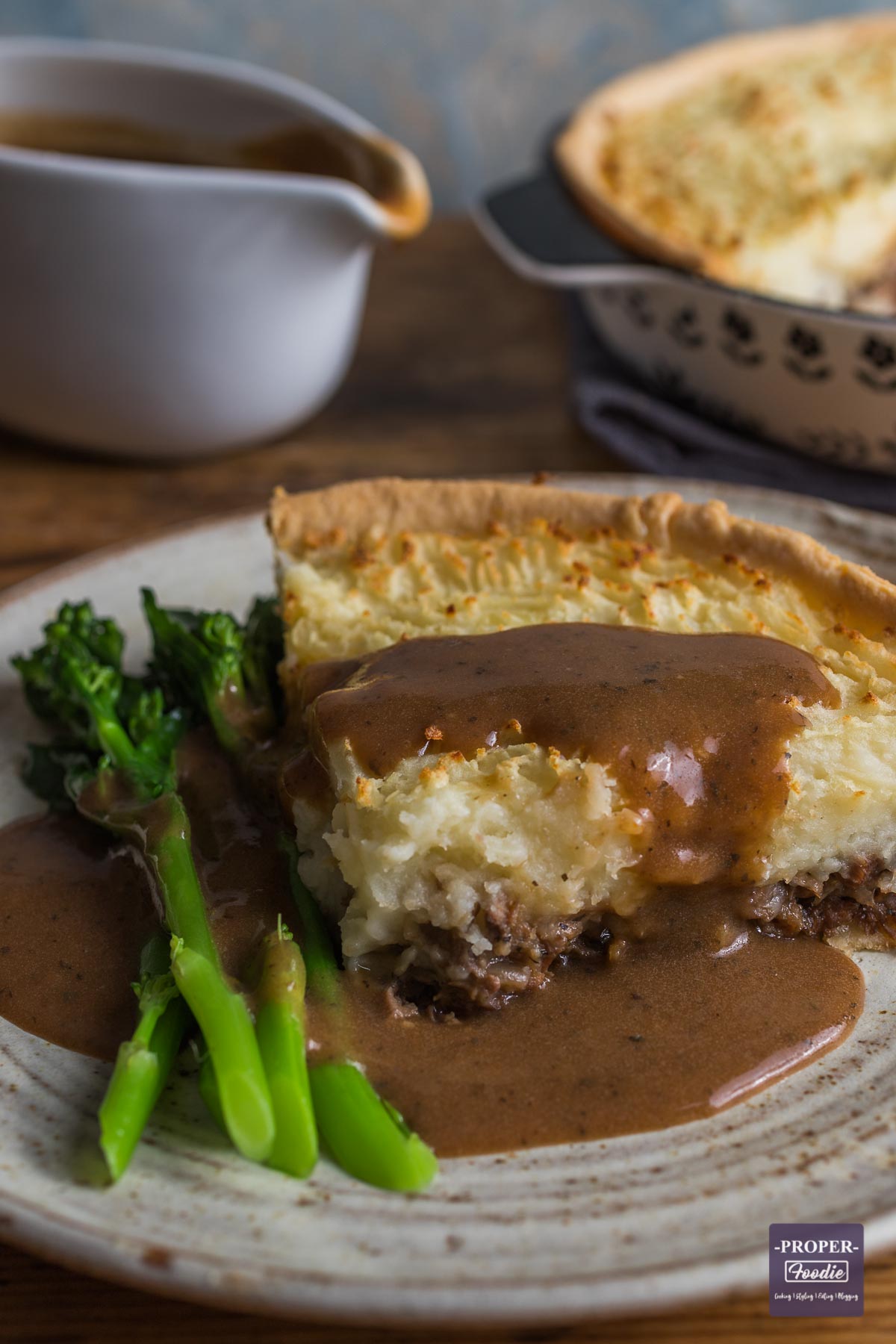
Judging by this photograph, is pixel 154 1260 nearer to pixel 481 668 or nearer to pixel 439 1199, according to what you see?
pixel 439 1199

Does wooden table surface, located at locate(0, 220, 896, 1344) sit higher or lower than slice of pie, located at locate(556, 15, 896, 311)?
lower

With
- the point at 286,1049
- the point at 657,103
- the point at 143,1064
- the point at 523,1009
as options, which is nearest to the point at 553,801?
the point at 523,1009

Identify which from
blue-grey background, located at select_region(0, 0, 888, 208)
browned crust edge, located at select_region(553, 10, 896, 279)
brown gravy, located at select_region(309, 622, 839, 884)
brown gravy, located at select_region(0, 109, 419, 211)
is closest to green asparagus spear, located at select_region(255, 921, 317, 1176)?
brown gravy, located at select_region(309, 622, 839, 884)

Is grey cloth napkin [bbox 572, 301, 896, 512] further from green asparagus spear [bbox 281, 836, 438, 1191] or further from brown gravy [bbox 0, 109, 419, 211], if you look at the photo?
green asparagus spear [bbox 281, 836, 438, 1191]

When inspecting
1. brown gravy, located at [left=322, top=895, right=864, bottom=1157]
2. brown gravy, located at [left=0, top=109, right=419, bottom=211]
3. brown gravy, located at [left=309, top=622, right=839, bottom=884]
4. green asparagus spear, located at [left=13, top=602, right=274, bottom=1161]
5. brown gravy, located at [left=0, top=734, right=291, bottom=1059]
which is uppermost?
brown gravy, located at [left=0, top=109, right=419, bottom=211]

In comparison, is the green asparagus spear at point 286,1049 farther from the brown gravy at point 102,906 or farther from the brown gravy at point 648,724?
the brown gravy at point 648,724

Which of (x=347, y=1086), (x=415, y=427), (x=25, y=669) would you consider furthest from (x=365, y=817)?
(x=415, y=427)
